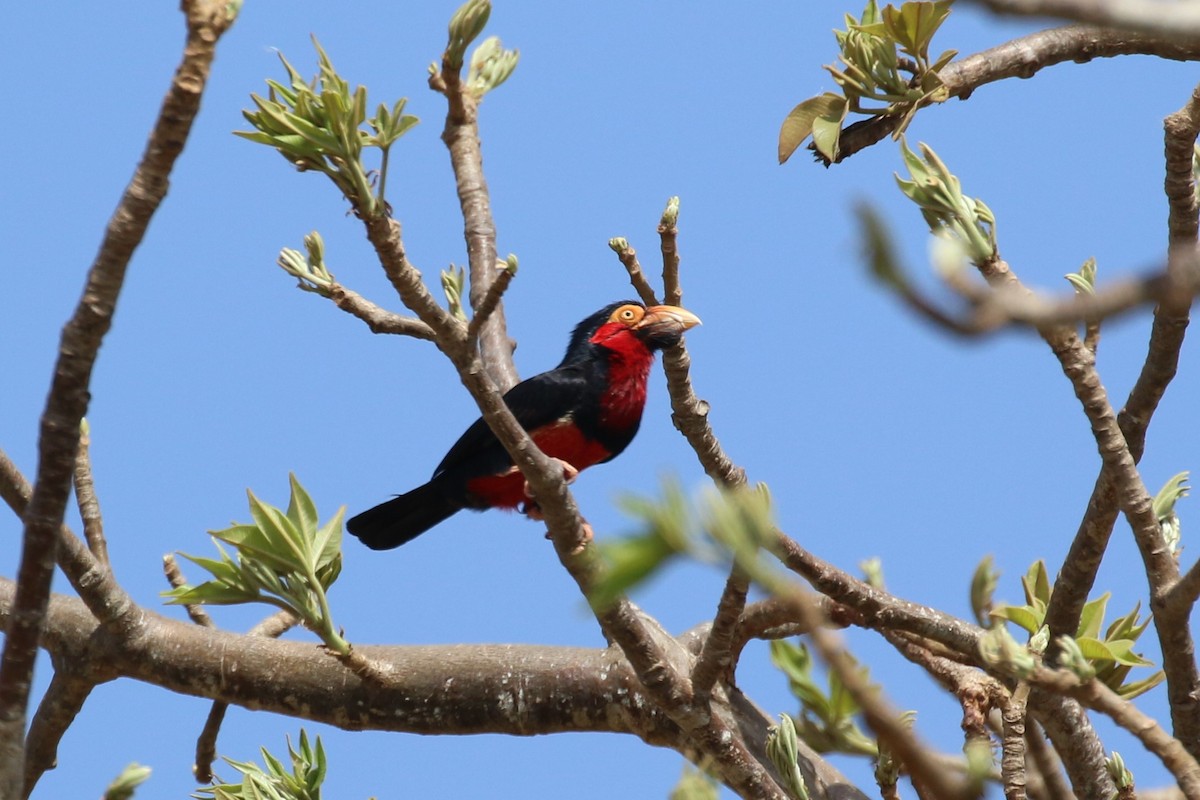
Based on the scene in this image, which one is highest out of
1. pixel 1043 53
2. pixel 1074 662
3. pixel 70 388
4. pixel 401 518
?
pixel 401 518

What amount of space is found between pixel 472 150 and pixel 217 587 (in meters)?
2.74

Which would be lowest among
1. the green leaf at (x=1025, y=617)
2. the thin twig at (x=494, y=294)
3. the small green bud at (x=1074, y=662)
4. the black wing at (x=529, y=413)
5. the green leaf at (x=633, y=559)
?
the green leaf at (x=633, y=559)

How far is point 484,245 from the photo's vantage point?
570cm

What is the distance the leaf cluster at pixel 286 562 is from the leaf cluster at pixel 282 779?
27 centimetres

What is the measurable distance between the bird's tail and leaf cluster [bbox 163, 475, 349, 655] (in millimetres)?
3202

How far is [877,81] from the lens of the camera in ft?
11.9

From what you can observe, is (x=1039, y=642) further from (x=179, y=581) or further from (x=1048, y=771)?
(x=179, y=581)

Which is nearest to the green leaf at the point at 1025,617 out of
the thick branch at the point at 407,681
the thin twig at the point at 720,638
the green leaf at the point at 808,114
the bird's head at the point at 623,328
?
the thin twig at the point at 720,638

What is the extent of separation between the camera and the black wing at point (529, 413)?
6.33 meters

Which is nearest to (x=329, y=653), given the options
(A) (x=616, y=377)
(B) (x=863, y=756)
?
(B) (x=863, y=756)

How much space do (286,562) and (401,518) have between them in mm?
3477

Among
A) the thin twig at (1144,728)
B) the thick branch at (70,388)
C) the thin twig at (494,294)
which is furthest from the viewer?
the thin twig at (494,294)

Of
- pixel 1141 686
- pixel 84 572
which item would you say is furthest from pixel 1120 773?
pixel 84 572

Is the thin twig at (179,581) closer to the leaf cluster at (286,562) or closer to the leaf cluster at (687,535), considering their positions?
the leaf cluster at (286,562)
